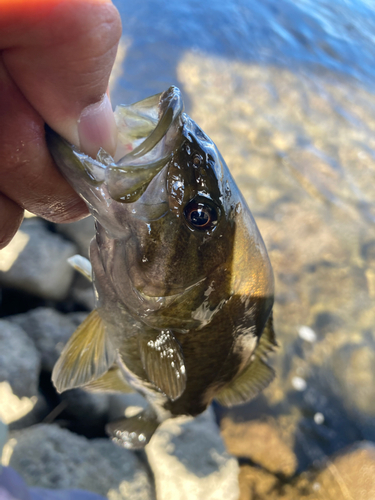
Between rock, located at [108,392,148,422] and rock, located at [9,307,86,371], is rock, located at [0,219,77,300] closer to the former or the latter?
rock, located at [9,307,86,371]

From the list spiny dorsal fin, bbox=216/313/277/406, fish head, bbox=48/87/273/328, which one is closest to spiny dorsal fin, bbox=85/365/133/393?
spiny dorsal fin, bbox=216/313/277/406

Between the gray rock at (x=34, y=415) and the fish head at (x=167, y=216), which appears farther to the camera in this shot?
the gray rock at (x=34, y=415)

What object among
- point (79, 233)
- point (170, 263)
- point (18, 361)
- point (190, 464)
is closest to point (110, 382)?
point (18, 361)

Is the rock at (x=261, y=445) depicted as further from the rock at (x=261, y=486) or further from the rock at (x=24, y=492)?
the rock at (x=24, y=492)

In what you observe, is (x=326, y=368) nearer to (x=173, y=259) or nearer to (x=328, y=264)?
(x=328, y=264)

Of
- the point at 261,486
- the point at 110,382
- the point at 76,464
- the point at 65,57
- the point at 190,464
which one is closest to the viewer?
the point at 65,57

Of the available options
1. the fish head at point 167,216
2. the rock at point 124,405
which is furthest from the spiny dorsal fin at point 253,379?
the rock at point 124,405

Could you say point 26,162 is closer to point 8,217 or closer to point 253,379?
point 8,217
